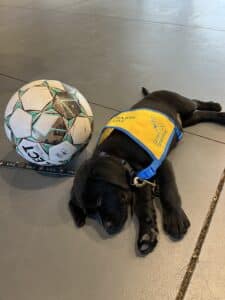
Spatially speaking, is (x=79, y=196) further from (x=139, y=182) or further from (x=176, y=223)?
(x=176, y=223)

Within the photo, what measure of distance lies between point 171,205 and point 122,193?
24cm

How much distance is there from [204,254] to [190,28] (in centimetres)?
256

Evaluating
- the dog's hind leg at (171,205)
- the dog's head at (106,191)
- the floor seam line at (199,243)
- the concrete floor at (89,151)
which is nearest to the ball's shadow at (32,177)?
the concrete floor at (89,151)

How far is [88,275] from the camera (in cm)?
120

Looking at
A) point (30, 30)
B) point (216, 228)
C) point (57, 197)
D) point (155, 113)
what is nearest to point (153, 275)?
point (216, 228)

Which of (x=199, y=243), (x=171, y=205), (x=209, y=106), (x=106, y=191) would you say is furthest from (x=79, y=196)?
(x=209, y=106)

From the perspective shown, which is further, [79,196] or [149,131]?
[149,131]

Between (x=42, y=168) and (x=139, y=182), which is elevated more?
(x=139, y=182)

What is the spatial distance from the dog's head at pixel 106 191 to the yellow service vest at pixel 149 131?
0.40 ft

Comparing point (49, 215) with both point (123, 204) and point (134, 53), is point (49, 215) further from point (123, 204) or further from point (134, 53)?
point (134, 53)

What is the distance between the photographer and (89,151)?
1.73 meters

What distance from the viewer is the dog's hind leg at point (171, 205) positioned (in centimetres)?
130

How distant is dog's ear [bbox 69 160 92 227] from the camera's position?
1.27 meters

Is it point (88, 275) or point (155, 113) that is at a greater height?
point (155, 113)
